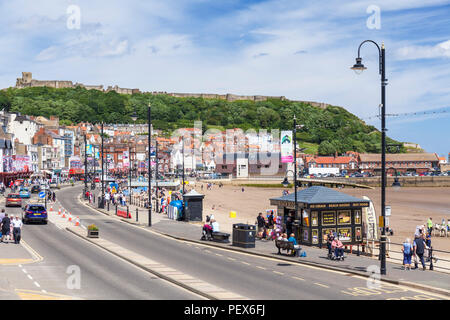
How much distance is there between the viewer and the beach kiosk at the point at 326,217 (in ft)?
108

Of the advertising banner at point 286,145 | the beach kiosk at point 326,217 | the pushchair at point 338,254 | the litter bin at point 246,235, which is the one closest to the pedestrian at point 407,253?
the pushchair at point 338,254

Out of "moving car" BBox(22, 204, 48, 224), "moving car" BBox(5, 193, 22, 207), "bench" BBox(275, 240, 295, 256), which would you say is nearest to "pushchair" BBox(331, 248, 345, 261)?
"bench" BBox(275, 240, 295, 256)

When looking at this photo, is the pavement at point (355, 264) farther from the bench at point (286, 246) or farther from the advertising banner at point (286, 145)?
the advertising banner at point (286, 145)

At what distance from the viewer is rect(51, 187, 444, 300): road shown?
20703mm

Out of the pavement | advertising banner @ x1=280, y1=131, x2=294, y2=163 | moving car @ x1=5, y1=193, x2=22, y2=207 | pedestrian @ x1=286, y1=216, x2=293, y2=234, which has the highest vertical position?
advertising banner @ x1=280, y1=131, x2=294, y2=163

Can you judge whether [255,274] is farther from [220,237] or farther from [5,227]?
[5,227]

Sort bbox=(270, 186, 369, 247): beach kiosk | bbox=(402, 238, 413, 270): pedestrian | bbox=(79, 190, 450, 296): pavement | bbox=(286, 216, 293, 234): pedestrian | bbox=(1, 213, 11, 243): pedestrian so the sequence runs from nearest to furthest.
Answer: bbox=(79, 190, 450, 296): pavement
bbox=(402, 238, 413, 270): pedestrian
bbox=(270, 186, 369, 247): beach kiosk
bbox=(1, 213, 11, 243): pedestrian
bbox=(286, 216, 293, 234): pedestrian

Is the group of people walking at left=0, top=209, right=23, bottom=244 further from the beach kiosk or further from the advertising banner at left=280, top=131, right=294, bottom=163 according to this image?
the advertising banner at left=280, top=131, right=294, bottom=163

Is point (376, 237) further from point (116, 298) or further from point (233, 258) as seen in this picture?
point (116, 298)

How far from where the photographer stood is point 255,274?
24953 millimetres

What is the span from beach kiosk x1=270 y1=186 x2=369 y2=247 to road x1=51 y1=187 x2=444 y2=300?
4.38 meters

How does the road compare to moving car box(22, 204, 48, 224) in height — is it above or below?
below
